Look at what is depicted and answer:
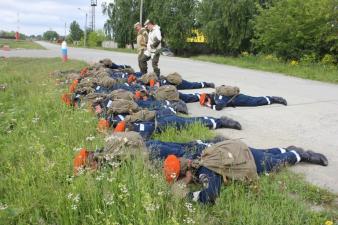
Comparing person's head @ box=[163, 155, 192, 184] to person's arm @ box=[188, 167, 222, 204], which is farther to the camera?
person's head @ box=[163, 155, 192, 184]

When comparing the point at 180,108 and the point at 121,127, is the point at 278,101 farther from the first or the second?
the point at 121,127

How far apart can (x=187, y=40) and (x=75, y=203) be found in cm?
4212

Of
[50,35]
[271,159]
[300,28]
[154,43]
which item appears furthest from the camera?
[50,35]

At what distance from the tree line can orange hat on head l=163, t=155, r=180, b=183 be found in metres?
16.5

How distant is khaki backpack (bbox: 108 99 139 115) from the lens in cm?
662

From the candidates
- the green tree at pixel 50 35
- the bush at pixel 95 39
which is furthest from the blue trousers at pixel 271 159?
the green tree at pixel 50 35

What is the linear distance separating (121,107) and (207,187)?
124 inches

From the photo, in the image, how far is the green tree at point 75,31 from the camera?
358 feet

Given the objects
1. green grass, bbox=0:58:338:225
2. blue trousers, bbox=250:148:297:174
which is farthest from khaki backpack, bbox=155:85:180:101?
blue trousers, bbox=250:148:297:174

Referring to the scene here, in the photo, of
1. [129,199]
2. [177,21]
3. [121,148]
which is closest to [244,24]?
[177,21]

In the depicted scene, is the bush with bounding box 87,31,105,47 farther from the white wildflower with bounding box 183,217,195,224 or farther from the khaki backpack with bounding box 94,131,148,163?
the white wildflower with bounding box 183,217,195,224

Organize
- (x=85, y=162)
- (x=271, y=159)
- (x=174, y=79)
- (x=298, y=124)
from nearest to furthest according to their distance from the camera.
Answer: (x=85, y=162), (x=271, y=159), (x=298, y=124), (x=174, y=79)

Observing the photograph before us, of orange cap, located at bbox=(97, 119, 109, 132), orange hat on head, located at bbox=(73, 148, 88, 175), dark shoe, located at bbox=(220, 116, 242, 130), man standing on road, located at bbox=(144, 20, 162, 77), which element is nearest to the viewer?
orange hat on head, located at bbox=(73, 148, 88, 175)

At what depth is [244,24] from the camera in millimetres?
30547
